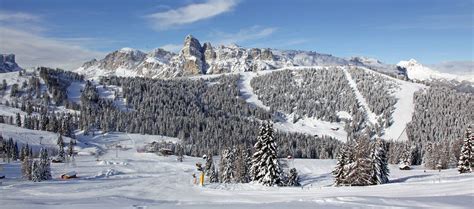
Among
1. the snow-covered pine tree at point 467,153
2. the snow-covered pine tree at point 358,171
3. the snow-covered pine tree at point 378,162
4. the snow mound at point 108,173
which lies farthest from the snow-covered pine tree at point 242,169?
the snow mound at point 108,173

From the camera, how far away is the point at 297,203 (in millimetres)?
20234

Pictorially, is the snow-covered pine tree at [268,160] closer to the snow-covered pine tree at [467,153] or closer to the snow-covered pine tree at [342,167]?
the snow-covered pine tree at [342,167]

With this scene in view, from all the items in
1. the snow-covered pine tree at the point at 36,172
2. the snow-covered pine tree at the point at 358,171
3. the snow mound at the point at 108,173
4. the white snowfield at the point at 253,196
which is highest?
the white snowfield at the point at 253,196

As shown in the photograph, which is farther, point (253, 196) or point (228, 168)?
point (228, 168)

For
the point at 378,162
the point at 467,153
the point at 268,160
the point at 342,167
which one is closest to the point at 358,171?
the point at 342,167

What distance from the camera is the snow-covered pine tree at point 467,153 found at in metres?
73.5

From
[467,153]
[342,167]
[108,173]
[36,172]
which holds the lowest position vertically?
[108,173]

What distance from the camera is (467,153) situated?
2968 inches

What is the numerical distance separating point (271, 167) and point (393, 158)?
119973 millimetres

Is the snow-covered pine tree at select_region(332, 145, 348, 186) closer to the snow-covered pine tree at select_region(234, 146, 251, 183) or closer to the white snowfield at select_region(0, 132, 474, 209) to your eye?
the white snowfield at select_region(0, 132, 474, 209)

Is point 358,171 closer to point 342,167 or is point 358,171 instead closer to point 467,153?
point 342,167

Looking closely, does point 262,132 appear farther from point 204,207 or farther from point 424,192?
point 204,207

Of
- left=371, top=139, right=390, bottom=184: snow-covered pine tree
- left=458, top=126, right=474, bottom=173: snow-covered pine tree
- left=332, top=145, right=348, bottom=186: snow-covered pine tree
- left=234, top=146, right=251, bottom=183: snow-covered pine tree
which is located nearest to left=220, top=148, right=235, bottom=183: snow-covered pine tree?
left=234, top=146, right=251, bottom=183: snow-covered pine tree

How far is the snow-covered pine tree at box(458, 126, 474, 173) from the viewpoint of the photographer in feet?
241
